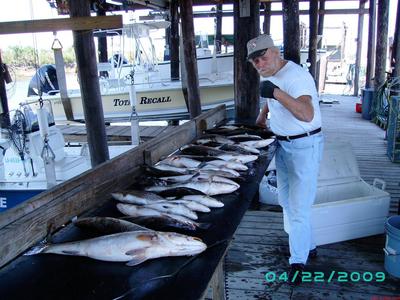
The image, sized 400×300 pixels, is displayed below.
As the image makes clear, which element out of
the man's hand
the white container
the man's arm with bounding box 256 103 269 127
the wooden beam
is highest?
the wooden beam

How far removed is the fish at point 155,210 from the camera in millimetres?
2293

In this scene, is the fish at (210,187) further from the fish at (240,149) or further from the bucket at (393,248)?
the bucket at (393,248)

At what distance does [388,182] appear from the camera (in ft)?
19.5

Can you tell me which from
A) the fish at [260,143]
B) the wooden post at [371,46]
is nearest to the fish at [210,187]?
the fish at [260,143]

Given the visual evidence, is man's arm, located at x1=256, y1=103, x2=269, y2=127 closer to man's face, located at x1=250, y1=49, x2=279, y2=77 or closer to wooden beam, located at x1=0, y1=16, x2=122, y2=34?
man's face, located at x1=250, y1=49, x2=279, y2=77

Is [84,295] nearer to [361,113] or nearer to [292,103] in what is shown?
[292,103]

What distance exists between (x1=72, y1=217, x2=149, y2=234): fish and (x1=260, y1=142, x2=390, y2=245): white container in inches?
91.2

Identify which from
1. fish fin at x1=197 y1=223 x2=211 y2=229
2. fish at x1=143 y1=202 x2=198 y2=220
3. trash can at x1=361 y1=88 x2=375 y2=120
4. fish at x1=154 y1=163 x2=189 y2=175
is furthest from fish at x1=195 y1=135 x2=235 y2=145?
trash can at x1=361 y1=88 x2=375 y2=120

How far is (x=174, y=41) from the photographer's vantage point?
13.1 m

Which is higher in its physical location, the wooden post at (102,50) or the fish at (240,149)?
the wooden post at (102,50)

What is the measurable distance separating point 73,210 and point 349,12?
54.4ft

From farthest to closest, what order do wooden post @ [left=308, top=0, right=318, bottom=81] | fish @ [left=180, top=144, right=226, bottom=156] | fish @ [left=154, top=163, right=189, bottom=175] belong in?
wooden post @ [left=308, top=0, right=318, bottom=81]
fish @ [left=180, top=144, right=226, bottom=156]
fish @ [left=154, top=163, right=189, bottom=175]

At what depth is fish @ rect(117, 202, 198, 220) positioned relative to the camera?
2293 millimetres

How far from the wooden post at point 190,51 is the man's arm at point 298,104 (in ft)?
13.4
